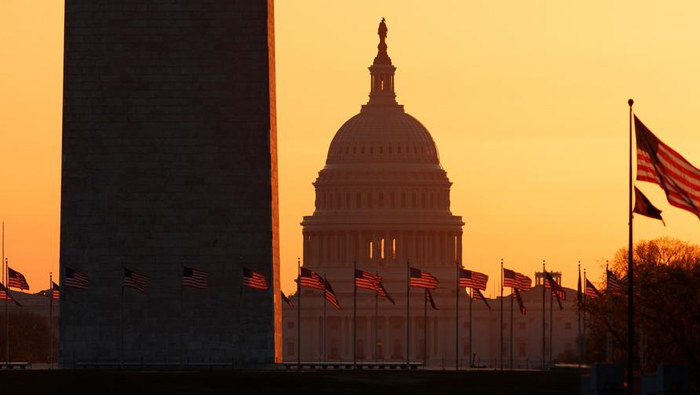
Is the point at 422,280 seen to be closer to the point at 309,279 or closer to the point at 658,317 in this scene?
the point at 309,279

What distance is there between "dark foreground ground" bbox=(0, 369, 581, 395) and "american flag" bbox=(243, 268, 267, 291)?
18.4 ft

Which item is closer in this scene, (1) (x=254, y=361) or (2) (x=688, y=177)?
(2) (x=688, y=177)

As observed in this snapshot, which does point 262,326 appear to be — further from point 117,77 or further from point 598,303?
point 598,303

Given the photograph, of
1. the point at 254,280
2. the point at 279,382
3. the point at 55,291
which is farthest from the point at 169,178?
the point at 279,382

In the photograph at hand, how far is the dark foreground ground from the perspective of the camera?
122 m

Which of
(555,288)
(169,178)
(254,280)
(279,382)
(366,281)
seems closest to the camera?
(279,382)

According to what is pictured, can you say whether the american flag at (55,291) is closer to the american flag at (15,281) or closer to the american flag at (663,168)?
the american flag at (15,281)

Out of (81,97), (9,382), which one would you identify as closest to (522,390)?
(9,382)

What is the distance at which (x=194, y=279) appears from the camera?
152750 mm

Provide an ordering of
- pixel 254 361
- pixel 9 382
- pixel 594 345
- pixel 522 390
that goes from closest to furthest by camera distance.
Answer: pixel 522 390 → pixel 9 382 → pixel 254 361 → pixel 594 345

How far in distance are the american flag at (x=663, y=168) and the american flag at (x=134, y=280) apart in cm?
6169

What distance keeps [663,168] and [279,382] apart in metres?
41.6

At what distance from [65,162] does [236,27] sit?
534 inches

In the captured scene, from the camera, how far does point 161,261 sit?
161m
